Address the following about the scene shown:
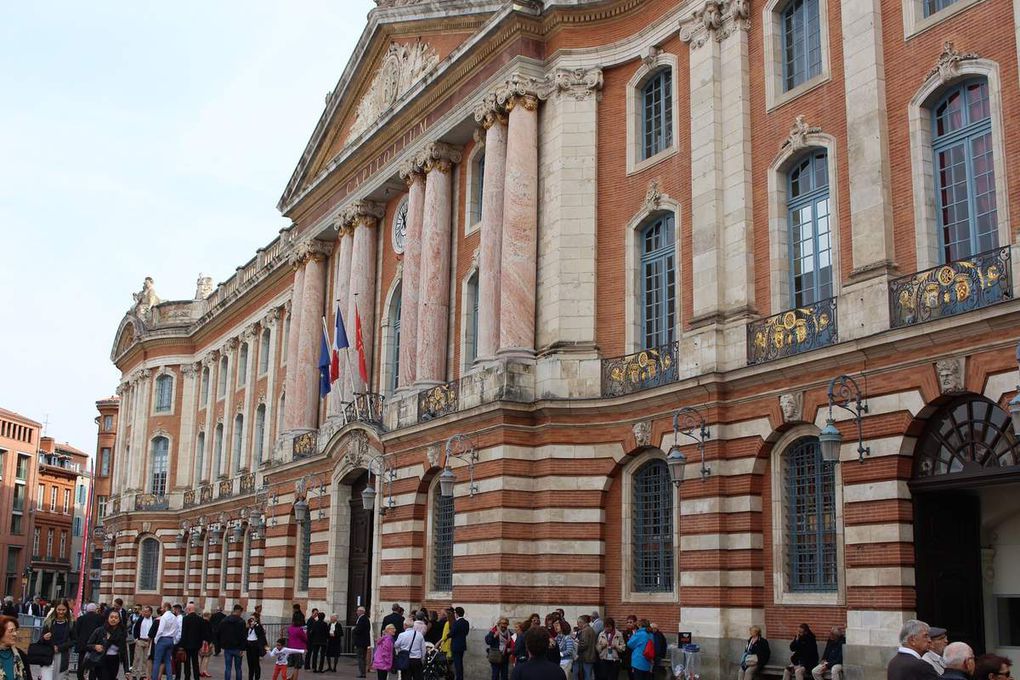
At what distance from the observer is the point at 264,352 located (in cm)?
5153

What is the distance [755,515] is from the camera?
22.2 m

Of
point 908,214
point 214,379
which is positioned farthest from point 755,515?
point 214,379

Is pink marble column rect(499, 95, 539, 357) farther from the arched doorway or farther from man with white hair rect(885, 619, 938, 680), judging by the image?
man with white hair rect(885, 619, 938, 680)

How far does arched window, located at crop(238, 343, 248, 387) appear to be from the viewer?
178 feet

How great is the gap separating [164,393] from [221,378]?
7.00 m

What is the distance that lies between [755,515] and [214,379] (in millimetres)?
40612

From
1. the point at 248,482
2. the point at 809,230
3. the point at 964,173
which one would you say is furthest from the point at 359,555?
the point at 964,173

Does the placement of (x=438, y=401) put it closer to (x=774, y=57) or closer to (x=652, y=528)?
(x=652, y=528)

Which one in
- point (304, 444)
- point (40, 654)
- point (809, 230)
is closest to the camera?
point (40, 654)

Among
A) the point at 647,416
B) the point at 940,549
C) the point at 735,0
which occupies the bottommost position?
the point at 940,549

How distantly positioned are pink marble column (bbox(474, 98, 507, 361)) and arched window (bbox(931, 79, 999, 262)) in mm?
11040

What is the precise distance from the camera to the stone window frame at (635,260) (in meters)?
25.6

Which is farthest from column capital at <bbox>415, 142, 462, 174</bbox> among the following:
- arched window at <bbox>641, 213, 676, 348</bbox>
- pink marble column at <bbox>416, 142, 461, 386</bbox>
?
arched window at <bbox>641, 213, 676, 348</bbox>

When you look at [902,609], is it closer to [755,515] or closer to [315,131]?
[755,515]
